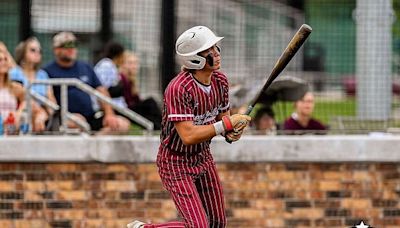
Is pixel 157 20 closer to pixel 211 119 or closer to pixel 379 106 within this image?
pixel 379 106

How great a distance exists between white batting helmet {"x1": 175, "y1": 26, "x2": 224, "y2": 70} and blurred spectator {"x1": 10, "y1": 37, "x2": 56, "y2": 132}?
11.4 feet

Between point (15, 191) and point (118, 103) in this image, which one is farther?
point (118, 103)

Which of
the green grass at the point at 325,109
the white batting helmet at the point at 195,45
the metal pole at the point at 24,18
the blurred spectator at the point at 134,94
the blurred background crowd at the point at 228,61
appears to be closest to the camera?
the white batting helmet at the point at 195,45

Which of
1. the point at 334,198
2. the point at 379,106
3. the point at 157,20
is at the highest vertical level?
the point at 157,20

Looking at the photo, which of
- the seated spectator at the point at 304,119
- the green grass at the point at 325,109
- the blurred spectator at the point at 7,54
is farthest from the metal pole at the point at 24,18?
the seated spectator at the point at 304,119

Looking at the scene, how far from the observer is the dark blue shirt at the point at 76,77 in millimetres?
12711

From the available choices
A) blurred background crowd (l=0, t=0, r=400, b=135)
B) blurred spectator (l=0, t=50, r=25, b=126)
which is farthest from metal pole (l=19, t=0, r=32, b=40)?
blurred spectator (l=0, t=50, r=25, b=126)

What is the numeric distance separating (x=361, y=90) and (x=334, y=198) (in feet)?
3.91

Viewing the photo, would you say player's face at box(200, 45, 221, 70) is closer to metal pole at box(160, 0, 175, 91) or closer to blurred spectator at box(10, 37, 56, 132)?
metal pole at box(160, 0, 175, 91)

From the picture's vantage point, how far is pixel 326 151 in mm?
11578

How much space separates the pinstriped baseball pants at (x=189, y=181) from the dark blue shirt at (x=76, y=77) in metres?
3.53

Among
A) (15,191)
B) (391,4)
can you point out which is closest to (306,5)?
(391,4)

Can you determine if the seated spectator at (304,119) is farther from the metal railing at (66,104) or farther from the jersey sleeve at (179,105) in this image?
the jersey sleeve at (179,105)

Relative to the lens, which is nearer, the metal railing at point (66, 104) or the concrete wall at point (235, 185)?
the concrete wall at point (235, 185)
